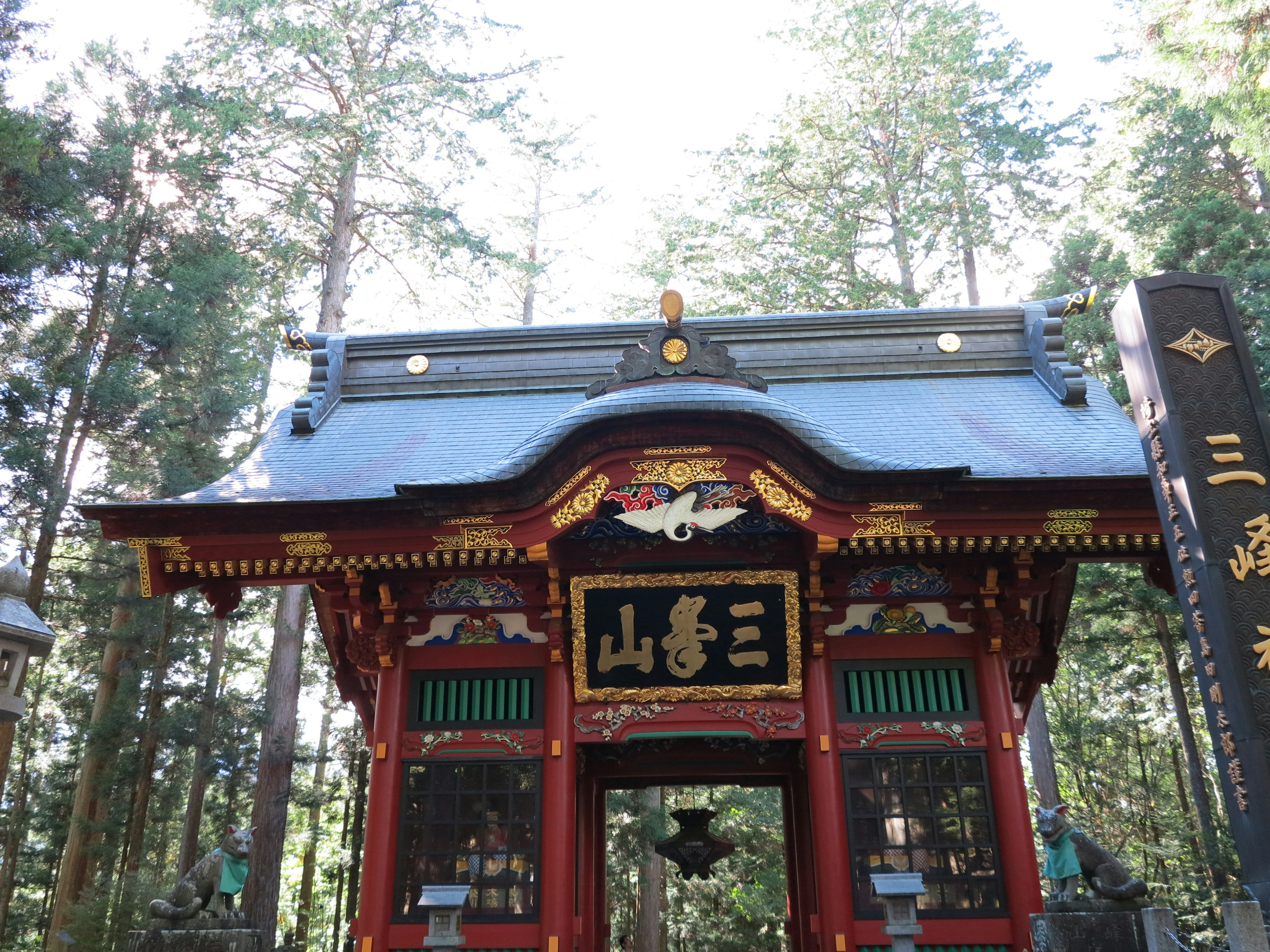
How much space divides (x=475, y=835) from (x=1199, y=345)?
6355mm

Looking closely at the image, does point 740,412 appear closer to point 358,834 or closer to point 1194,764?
point 358,834

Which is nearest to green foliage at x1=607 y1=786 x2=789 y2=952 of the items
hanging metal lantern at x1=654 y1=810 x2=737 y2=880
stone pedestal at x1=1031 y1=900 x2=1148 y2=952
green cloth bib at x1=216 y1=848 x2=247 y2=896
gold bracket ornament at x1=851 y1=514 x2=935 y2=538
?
hanging metal lantern at x1=654 y1=810 x2=737 y2=880

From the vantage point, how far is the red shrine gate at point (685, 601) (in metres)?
7.16

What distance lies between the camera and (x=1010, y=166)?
68.7 feet

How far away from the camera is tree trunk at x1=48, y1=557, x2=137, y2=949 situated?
1466cm

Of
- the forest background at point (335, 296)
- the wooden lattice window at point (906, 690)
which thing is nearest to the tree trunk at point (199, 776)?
the forest background at point (335, 296)

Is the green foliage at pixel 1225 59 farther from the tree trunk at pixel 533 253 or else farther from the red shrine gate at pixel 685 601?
the tree trunk at pixel 533 253

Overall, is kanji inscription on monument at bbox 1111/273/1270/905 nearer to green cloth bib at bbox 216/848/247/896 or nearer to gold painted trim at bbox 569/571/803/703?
green cloth bib at bbox 216/848/247/896

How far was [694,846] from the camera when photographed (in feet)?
35.4

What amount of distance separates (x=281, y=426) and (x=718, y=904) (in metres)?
18.3

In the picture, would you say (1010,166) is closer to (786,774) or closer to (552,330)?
(552,330)

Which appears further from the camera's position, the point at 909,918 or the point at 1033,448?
the point at 1033,448

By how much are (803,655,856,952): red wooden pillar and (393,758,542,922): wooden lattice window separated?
2.28 meters

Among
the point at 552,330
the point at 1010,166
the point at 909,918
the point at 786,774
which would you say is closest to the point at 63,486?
the point at 552,330
